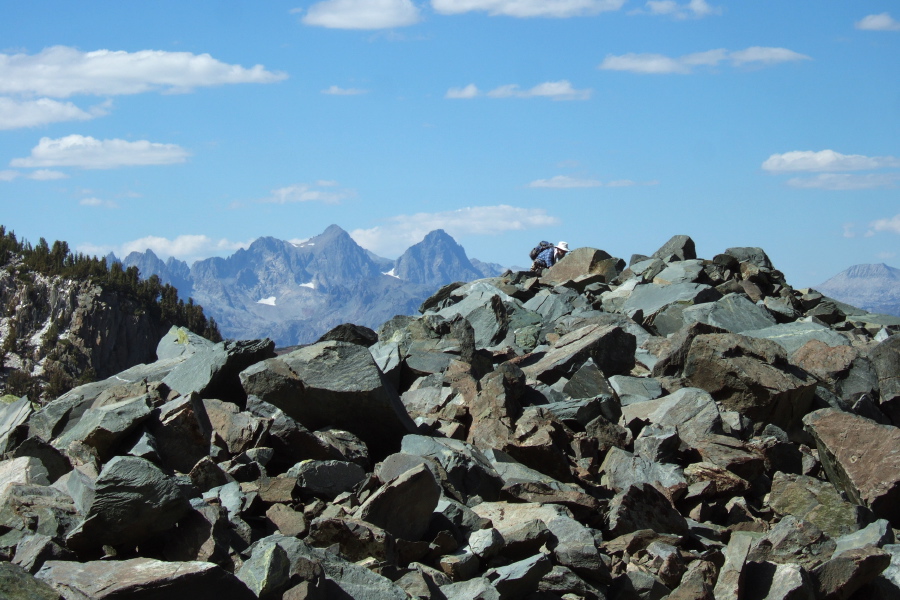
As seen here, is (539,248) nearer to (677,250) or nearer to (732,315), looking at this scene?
(677,250)

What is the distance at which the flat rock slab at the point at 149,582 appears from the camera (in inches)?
238

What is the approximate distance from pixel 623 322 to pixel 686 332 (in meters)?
3.57

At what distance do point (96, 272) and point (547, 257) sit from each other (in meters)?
108

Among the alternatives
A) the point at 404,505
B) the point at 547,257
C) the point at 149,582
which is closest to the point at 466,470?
the point at 404,505

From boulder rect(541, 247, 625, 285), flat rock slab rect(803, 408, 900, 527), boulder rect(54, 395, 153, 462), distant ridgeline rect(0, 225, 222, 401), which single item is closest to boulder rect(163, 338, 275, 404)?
boulder rect(54, 395, 153, 462)

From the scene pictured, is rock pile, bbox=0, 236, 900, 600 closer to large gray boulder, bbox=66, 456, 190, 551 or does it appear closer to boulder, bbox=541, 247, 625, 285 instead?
large gray boulder, bbox=66, 456, 190, 551

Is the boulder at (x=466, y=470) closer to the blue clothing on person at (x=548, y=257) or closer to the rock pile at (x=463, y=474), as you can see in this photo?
the rock pile at (x=463, y=474)

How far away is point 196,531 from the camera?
7.32 metres

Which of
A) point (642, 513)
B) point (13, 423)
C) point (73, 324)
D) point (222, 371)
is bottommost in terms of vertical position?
point (73, 324)

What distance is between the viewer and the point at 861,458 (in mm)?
11430

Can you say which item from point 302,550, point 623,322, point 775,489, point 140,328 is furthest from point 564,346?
point 140,328

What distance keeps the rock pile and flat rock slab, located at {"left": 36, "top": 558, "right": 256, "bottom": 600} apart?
0.02 m

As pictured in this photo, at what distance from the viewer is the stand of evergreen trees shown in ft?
393

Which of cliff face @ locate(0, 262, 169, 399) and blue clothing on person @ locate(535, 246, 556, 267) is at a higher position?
blue clothing on person @ locate(535, 246, 556, 267)
